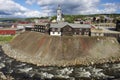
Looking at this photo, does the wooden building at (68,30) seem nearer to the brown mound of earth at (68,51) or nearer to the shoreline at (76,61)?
the brown mound of earth at (68,51)

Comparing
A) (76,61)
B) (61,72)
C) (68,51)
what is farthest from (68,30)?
(61,72)

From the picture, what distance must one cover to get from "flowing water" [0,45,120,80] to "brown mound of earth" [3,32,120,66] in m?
2.28

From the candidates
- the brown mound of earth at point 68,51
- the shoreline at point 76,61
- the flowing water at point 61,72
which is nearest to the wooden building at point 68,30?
the brown mound of earth at point 68,51

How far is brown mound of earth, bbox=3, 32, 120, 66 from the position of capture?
137 ft

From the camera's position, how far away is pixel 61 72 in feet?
116

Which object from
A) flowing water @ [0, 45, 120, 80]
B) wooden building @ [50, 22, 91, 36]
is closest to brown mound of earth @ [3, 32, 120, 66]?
flowing water @ [0, 45, 120, 80]

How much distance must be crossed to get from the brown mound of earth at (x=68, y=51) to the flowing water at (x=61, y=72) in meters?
2.28

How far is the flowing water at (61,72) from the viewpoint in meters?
32.7

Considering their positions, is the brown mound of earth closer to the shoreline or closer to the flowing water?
the shoreline

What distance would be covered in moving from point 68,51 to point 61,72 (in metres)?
9.78

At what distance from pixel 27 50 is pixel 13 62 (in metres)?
6.57

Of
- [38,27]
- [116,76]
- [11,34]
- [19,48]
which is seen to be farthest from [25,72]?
[11,34]

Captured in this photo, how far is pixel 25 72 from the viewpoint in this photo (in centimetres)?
3562

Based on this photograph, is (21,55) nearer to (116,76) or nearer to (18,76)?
(18,76)
